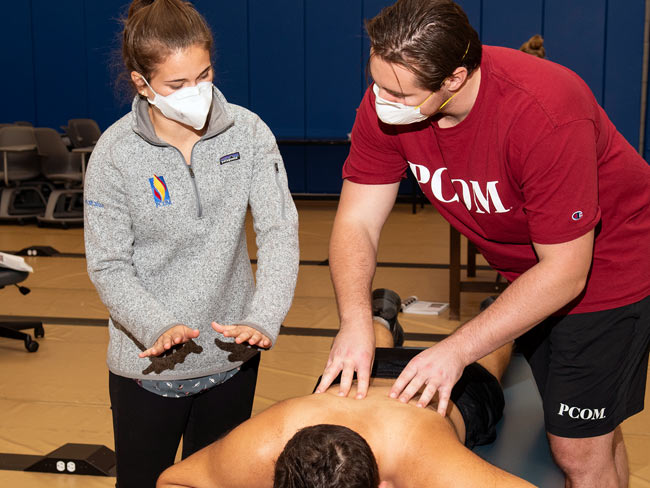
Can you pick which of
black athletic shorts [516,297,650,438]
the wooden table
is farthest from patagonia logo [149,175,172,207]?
the wooden table

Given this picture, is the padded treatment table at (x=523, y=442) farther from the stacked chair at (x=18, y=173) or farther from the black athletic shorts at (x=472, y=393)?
the stacked chair at (x=18, y=173)

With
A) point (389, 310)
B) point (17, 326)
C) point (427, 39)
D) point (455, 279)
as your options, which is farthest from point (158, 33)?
point (455, 279)

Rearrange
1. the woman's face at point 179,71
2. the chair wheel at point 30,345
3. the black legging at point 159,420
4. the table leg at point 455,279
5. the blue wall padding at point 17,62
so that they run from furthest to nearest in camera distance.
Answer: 1. the blue wall padding at point 17,62
2. the table leg at point 455,279
3. the chair wheel at point 30,345
4. the black legging at point 159,420
5. the woman's face at point 179,71

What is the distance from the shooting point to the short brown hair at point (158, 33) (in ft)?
4.92

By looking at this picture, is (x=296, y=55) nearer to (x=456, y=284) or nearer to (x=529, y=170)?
(x=456, y=284)

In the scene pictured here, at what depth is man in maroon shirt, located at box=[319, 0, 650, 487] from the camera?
1469 millimetres

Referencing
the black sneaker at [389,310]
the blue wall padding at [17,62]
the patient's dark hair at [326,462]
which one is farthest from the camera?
the blue wall padding at [17,62]

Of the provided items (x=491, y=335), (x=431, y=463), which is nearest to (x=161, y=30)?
(x=491, y=335)

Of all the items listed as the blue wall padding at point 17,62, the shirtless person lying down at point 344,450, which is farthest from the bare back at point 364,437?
the blue wall padding at point 17,62

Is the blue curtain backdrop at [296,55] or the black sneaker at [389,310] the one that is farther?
the blue curtain backdrop at [296,55]

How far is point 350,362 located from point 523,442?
708mm

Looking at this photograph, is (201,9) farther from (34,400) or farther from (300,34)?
(34,400)

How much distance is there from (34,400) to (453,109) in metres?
2.35

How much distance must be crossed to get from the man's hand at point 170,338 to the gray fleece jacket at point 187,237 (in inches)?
0.6
